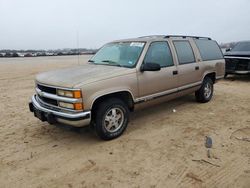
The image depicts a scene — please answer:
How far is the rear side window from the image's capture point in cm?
685

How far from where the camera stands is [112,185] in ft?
10.4

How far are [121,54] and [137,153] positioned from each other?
229cm

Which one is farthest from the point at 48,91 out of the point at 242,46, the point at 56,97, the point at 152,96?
the point at 242,46

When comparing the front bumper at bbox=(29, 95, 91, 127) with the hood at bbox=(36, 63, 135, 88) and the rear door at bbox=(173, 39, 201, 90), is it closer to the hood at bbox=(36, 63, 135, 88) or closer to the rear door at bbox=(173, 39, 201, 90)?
the hood at bbox=(36, 63, 135, 88)

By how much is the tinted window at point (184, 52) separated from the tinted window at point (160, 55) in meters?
0.38

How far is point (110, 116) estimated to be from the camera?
4496 mm

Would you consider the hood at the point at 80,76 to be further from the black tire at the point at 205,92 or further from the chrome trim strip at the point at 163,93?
the black tire at the point at 205,92

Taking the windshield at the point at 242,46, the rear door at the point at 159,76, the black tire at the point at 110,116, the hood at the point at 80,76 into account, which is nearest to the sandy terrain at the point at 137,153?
the black tire at the point at 110,116

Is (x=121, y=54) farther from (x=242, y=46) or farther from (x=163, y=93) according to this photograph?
(x=242, y=46)

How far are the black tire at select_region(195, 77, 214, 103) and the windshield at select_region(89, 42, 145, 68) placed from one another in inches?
103

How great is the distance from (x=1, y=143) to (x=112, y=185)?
2.49m

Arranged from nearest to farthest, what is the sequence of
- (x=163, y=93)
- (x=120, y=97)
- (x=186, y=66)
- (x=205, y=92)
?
(x=120, y=97) < (x=163, y=93) < (x=186, y=66) < (x=205, y=92)

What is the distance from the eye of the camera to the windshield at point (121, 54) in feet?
16.5

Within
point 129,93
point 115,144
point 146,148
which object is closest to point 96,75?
point 129,93
